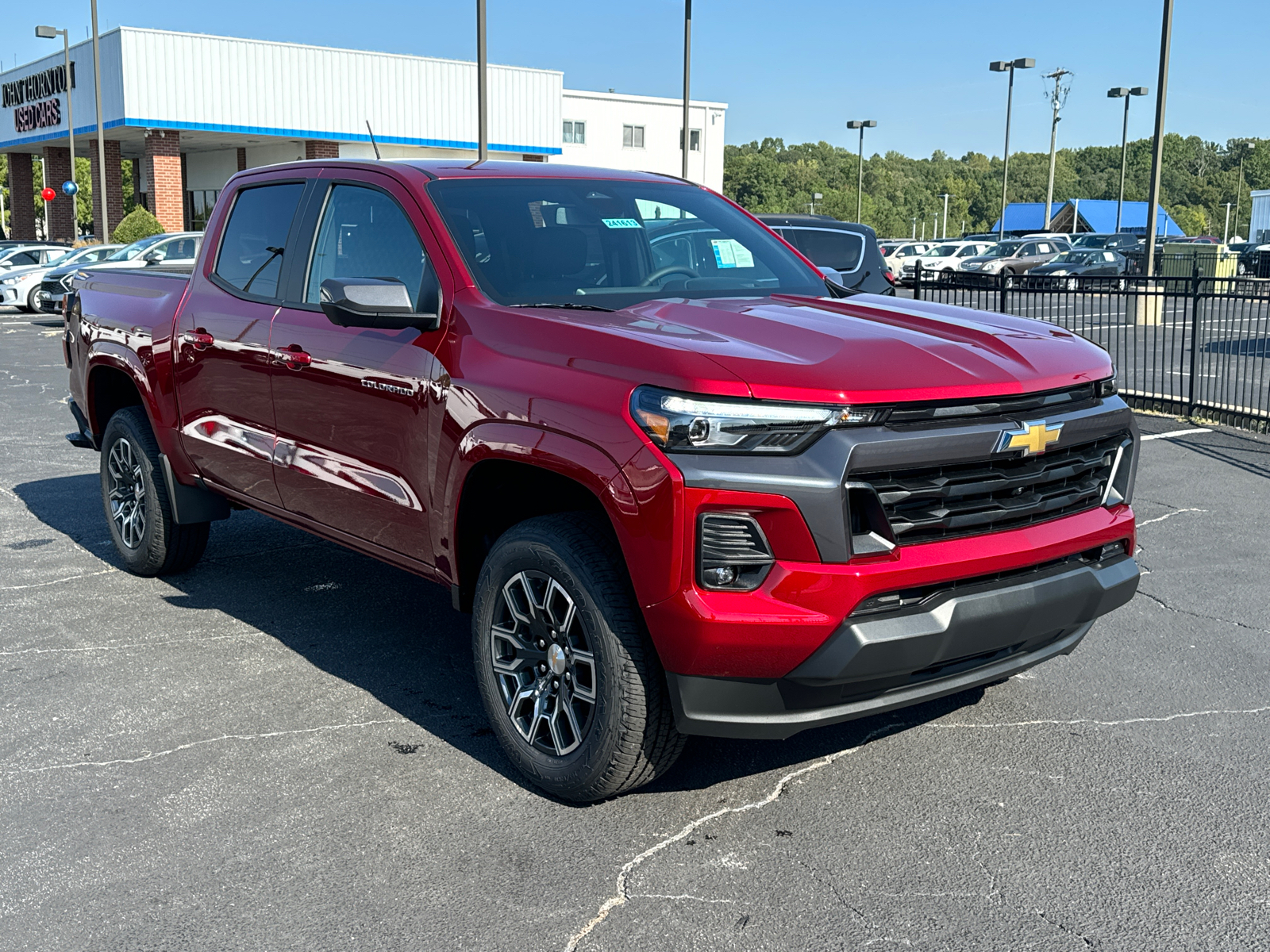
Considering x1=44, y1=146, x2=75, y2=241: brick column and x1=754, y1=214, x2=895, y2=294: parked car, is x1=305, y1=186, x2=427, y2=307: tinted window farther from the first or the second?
x1=44, y1=146, x2=75, y2=241: brick column

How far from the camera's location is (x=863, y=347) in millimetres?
3648

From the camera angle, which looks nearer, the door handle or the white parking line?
the door handle

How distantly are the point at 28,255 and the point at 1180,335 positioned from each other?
82.3ft

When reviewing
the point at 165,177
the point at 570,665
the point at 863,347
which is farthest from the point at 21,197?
the point at 863,347

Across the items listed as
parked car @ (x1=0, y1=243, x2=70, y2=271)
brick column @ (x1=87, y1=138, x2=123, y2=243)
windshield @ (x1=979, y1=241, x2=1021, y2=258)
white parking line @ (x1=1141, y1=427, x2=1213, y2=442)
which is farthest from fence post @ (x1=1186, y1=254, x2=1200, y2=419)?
brick column @ (x1=87, y1=138, x2=123, y2=243)

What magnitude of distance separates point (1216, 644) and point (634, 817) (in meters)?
2.97

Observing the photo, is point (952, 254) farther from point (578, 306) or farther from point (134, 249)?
point (578, 306)

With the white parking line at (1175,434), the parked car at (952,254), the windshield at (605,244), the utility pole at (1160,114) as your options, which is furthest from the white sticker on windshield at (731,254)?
the parked car at (952,254)

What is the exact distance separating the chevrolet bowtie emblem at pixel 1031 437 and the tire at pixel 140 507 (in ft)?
13.7

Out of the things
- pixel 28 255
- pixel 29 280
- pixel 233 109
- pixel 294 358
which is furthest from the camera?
pixel 233 109

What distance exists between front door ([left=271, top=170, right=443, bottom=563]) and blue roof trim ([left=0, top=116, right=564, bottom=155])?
119 feet

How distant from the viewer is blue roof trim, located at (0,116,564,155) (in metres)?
38.0

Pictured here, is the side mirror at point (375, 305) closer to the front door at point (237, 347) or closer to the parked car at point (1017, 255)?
the front door at point (237, 347)

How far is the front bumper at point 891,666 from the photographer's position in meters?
3.36
